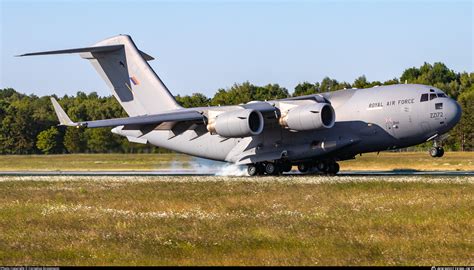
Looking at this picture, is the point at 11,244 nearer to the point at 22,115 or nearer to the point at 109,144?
the point at 109,144

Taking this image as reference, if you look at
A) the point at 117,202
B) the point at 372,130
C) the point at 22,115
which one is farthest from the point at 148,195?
the point at 22,115

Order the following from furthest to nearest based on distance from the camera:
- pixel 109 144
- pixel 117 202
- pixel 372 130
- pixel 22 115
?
pixel 22 115, pixel 109 144, pixel 372 130, pixel 117 202

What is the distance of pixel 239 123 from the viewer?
36469 millimetres

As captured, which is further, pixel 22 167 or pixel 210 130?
pixel 22 167

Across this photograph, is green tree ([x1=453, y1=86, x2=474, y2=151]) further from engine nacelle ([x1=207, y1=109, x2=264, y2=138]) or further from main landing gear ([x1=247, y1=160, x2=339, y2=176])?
engine nacelle ([x1=207, y1=109, x2=264, y2=138])

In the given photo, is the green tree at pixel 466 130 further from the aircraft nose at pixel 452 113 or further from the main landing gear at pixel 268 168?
the aircraft nose at pixel 452 113

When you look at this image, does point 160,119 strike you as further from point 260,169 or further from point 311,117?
point 311,117

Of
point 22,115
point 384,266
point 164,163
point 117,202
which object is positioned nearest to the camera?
point 384,266

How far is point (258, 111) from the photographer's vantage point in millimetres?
37125

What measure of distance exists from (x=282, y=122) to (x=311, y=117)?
2.06 metres

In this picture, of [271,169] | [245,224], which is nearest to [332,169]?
[271,169]

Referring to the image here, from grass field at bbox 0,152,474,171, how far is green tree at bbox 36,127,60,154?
282 inches

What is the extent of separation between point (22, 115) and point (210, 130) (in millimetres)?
45847

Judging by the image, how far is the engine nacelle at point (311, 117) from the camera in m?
35.8
